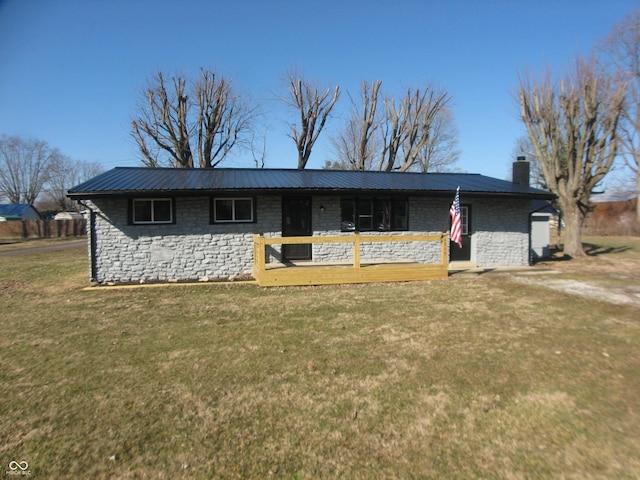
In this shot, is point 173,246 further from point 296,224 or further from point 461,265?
point 461,265

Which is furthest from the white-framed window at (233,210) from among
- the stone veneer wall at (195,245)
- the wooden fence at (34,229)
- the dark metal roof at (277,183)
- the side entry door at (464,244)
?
the wooden fence at (34,229)

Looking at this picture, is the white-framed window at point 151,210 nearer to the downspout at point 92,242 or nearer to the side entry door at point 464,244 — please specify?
the downspout at point 92,242

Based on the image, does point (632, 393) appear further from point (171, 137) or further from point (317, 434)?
point (171, 137)

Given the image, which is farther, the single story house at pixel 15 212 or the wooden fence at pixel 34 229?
the single story house at pixel 15 212

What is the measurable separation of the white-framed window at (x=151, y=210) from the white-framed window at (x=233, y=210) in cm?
125

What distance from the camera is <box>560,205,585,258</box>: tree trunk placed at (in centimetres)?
1459

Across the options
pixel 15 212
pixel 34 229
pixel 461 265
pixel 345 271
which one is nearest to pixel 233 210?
pixel 345 271

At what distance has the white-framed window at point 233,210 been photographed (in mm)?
10734

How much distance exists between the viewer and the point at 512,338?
197 inches

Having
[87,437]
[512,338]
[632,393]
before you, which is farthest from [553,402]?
[87,437]

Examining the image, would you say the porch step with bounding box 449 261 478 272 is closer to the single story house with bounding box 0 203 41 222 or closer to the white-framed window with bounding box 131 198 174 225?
the white-framed window with bounding box 131 198 174 225

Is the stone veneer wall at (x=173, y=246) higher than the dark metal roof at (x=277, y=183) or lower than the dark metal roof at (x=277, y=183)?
lower

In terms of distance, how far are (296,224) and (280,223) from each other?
0.56 metres

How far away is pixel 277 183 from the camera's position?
1109 cm
